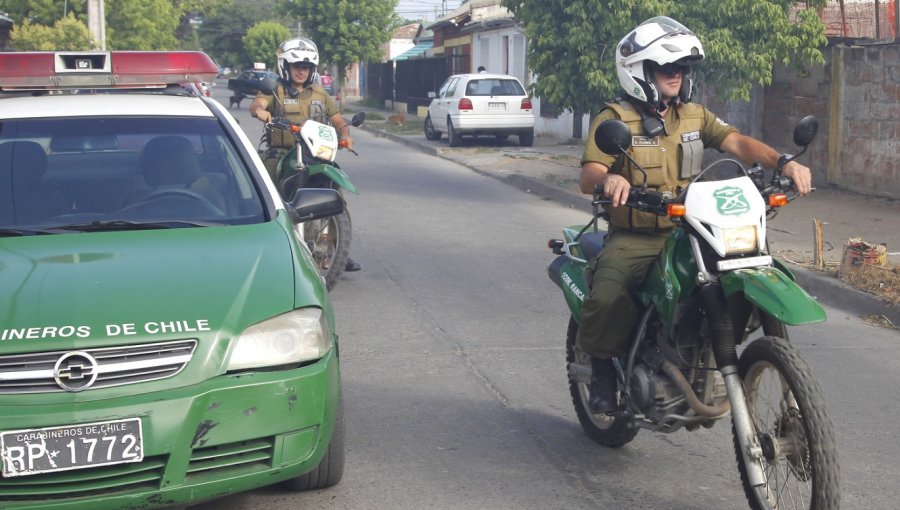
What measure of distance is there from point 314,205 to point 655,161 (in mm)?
1658

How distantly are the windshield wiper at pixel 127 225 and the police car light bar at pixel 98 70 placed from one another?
1.52 metres

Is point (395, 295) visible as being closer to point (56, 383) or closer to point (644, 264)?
point (644, 264)

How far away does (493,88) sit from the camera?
24.3 metres

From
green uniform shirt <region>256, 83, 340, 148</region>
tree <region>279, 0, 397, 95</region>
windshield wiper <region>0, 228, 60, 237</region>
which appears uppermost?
tree <region>279, 0, 397, 95</region>

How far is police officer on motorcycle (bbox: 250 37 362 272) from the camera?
9562 millimetres

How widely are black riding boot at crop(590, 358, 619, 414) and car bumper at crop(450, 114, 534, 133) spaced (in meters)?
19.4

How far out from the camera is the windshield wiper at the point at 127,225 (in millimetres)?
4711

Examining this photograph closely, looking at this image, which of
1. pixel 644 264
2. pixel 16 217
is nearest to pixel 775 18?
pixel 644 264

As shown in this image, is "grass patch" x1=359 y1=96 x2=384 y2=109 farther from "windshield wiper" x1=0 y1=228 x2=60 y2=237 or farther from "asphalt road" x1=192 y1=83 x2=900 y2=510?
"windshield wiper" x1=0 y1=228 x2=60 y2=237

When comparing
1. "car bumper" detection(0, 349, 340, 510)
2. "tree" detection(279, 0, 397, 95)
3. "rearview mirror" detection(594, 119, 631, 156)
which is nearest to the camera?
"car bumper" detection(0, 349, 340, 510)

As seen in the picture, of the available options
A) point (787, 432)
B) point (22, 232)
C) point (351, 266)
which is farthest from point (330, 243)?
point (787, 432)

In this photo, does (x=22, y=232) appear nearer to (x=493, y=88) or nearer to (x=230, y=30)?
(x=493, y=88)

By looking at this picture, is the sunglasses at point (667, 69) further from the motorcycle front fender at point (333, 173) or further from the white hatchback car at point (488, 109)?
the white hatchback car at point (488, 109)

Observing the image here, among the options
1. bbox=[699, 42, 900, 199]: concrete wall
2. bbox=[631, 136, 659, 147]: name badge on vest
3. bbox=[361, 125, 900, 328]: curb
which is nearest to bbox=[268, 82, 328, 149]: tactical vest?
bbox=[361, 125, 900, 328]: curb
